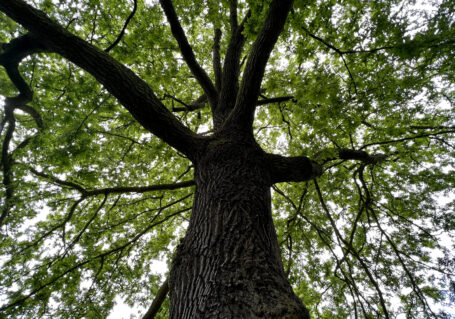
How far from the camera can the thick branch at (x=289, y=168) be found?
2.48 m

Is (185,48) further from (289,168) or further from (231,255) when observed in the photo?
(231,255)

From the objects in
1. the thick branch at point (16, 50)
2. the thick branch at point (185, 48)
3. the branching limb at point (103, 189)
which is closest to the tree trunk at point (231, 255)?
the branching limb at point (103, 189)

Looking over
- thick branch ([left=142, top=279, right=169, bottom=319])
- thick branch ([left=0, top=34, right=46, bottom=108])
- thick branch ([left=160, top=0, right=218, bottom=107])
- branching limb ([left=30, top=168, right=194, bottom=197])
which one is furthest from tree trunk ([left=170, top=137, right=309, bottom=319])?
thick branch ([left=0, top=34, right=46, bottom=108])

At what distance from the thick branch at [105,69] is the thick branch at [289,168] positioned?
104cm

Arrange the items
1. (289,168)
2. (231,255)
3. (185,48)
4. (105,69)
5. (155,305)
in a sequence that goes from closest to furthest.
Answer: (231,255)
(105,69)
(289,168)
(155,305)
(185,48)

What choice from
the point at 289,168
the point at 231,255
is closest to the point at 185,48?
→ the point at 289,168

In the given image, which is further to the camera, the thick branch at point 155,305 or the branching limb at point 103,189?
the branching limb at point 103,189

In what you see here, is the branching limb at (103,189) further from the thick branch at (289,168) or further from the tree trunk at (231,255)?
the thick branch at (289,168)

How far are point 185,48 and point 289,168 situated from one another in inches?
97.0

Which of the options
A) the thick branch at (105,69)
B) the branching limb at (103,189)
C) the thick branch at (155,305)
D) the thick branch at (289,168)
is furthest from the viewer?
the branching limb at (103,189)

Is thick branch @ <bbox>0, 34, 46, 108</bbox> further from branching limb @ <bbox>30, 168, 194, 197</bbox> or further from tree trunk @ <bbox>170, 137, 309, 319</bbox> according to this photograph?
tree trunk @ <bbox>170, 137, 309, 319</bbox>

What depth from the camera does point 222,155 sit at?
2240 millimetres

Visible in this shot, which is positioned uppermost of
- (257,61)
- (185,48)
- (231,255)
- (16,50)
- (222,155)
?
(185,48)

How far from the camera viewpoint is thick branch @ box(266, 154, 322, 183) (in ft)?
8.13
